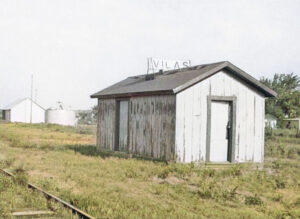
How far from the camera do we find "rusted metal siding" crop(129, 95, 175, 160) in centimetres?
1483

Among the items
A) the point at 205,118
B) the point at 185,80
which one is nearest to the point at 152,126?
the point at 205,118

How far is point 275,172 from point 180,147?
3268 millimetres

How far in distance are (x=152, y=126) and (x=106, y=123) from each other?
4.80m

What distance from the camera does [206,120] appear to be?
15055 mm

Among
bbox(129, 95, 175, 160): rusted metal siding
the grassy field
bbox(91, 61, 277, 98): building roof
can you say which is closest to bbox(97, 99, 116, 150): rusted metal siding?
bbox(91, 61, 277, 98): building roof

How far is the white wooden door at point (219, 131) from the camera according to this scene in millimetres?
15289

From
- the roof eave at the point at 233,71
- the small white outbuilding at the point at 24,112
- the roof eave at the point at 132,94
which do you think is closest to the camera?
the roof eave at the point at 233,71

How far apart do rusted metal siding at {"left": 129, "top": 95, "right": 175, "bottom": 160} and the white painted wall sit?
70.1 metres

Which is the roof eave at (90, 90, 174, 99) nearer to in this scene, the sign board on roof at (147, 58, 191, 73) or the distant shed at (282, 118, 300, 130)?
the sign board on roof at (147, 58, 191, 73)

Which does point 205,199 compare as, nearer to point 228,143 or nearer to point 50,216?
point 50,216

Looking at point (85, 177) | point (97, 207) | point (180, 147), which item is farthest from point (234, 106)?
point (97, 207)

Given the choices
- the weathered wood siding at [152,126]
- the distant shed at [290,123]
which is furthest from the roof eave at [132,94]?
the distant shed at [290,123]

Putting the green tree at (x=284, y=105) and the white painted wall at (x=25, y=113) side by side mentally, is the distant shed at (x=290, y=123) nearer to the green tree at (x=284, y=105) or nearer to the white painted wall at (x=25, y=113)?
the green tree at (x=284, y=105)

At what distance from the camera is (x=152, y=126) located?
52.3ft
